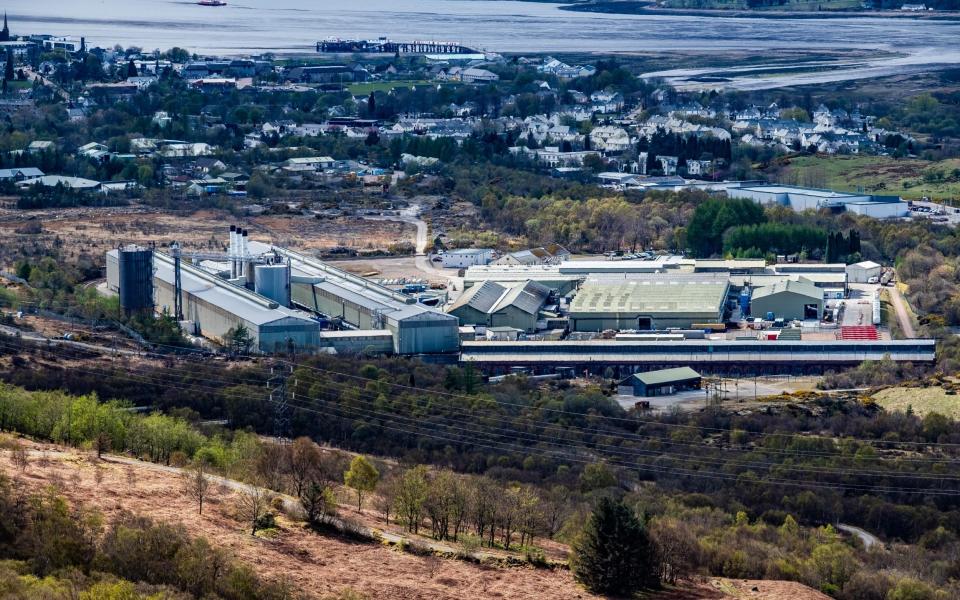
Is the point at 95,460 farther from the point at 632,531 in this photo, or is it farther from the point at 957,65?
the point at 957,65

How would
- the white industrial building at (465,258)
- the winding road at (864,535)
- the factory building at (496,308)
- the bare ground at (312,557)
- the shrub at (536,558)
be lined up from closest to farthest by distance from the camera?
the bare ground at (312,557) < the shrub at (536,558) < the winding road at (864,535) < the factory building at (496,308) < the white industrial building at (465,258)

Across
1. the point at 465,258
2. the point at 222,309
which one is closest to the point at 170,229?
the point at 465,258

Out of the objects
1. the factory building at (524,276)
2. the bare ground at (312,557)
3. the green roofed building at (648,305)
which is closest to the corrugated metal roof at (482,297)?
the factory building at (524,276)

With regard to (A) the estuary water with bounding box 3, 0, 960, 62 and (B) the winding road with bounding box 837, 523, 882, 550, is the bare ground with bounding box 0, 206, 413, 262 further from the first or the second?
(A) the estuary water with bounding box 3, 0, 960, 62

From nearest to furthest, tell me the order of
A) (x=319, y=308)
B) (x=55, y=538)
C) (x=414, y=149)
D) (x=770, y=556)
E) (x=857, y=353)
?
(x=55, y=538) < (x=770, y=556) < (x=857, y=353) < (x=319, y=308) < (x=414, y=149)

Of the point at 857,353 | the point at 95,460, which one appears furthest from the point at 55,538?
the point at 857,353

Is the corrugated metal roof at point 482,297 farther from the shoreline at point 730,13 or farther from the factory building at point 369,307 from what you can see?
the shoreline at point 730,13
